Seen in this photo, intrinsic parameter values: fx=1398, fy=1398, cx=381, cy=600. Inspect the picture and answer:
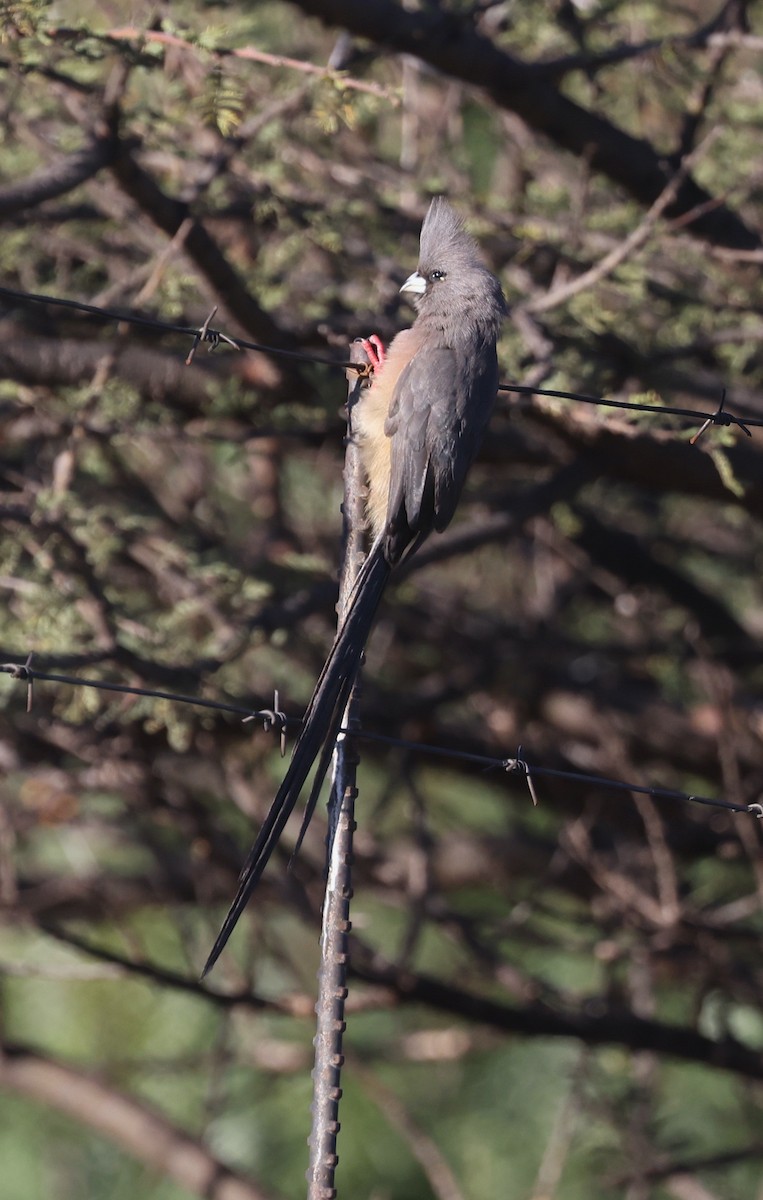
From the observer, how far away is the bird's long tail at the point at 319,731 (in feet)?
9.07

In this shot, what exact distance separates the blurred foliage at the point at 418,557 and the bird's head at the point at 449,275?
0.30 meters

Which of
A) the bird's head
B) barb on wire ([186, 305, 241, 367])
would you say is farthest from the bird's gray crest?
barb on wire ([186, 305, 241, 367])

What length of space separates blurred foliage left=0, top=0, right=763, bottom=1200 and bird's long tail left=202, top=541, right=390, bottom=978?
0.98 m

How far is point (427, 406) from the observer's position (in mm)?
3705

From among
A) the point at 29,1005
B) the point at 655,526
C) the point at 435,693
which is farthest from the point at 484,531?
the point at 29,1005

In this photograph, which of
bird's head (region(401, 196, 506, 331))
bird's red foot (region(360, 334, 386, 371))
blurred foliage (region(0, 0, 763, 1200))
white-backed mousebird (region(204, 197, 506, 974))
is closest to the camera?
white-backed mousebird (region(204, 197, 506, 974))

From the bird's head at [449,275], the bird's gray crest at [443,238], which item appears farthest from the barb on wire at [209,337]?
the bird's gray crest at [443,238]

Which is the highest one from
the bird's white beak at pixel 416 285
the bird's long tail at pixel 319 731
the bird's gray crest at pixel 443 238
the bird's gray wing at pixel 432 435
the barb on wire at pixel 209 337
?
the bird's gray crest at pixel 443 238

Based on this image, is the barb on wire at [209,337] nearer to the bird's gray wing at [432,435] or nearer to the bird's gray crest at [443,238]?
the bird's gray wing at [432,435]

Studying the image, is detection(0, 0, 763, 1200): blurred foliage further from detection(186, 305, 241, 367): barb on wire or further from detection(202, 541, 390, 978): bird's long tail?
detection(202, 541, 390, 978): bird's long tail

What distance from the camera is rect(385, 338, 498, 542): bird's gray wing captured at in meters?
3.67

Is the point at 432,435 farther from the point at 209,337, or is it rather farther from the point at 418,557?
the point at 418,557

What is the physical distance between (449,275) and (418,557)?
1.10 m

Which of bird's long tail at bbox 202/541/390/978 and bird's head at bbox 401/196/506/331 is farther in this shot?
bird's head at bbox 401/196/506/331
